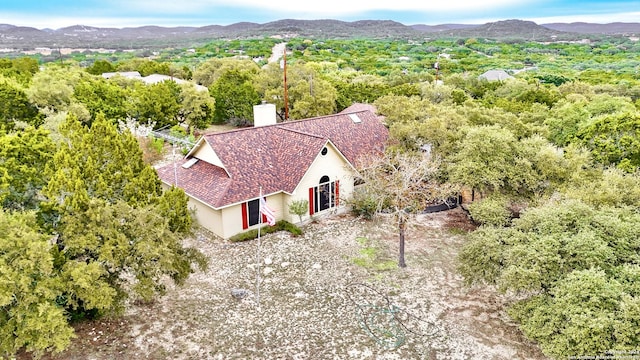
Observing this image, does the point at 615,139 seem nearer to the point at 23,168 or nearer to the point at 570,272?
the point at 570,272

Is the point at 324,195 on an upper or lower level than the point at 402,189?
lower

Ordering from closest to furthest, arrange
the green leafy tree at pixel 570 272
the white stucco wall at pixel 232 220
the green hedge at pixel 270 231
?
the green leafy tree at pixel 570 272 → the white stucco wall at pixel 232 220 → the green hedge at pixel 270 231

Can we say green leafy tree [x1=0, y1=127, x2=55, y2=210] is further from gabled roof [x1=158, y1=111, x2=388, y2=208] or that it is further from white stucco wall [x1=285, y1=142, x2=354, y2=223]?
white stucco wall [x1=285, y1=142, x2=354, y2=223]

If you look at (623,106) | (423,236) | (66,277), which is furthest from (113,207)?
(623,106)

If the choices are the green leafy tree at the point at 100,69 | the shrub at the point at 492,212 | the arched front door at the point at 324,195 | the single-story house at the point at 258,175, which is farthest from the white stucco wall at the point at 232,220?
the green leafy tree at the point at 100,69

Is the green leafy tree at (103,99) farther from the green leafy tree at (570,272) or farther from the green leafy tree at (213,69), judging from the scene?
the green leafy tree at (570,272)

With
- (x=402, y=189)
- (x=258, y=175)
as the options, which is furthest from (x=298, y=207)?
(x=402, y=189)

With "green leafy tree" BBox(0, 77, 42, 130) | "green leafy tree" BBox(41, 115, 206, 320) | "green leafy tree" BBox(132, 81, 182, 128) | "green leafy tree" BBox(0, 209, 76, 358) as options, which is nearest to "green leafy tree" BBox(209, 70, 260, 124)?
"green leafy tree" BBox(132, 81, 182, 128)
